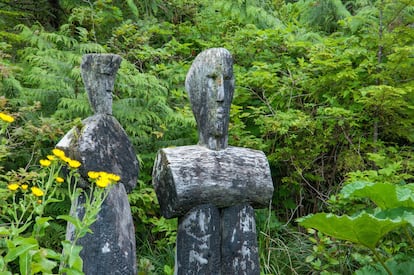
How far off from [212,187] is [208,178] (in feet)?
0.15

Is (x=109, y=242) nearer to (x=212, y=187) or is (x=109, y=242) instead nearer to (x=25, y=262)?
(x=212, y=187)

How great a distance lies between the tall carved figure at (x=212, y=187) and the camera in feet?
8.14

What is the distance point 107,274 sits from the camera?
2.43m

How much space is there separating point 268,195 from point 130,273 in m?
0.74

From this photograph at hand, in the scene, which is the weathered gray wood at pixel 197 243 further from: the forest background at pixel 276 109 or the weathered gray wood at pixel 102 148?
the forest background at pixel 276 109

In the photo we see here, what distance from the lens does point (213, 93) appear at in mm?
2529

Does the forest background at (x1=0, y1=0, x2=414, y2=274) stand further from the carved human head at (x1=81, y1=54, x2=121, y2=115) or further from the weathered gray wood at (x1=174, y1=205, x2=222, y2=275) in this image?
the weathered gray wood at (x1=174, y1=205, x2=222, y2=275)

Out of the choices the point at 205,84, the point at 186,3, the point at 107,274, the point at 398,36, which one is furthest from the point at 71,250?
the point at 186,3

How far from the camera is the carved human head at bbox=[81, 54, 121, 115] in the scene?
2.52m

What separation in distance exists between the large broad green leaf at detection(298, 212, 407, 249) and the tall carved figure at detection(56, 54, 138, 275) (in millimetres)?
1145

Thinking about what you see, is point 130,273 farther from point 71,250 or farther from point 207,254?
point 71,250

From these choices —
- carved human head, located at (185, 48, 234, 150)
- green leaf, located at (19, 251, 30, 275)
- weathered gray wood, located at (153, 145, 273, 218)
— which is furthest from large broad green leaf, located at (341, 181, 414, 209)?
green leaf, located at (19, 251, 30, 275)

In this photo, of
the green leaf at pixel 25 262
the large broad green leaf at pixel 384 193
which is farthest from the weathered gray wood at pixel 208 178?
the large broad green leaf at pixel 384 193

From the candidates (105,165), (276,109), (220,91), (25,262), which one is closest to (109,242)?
(105,165)
